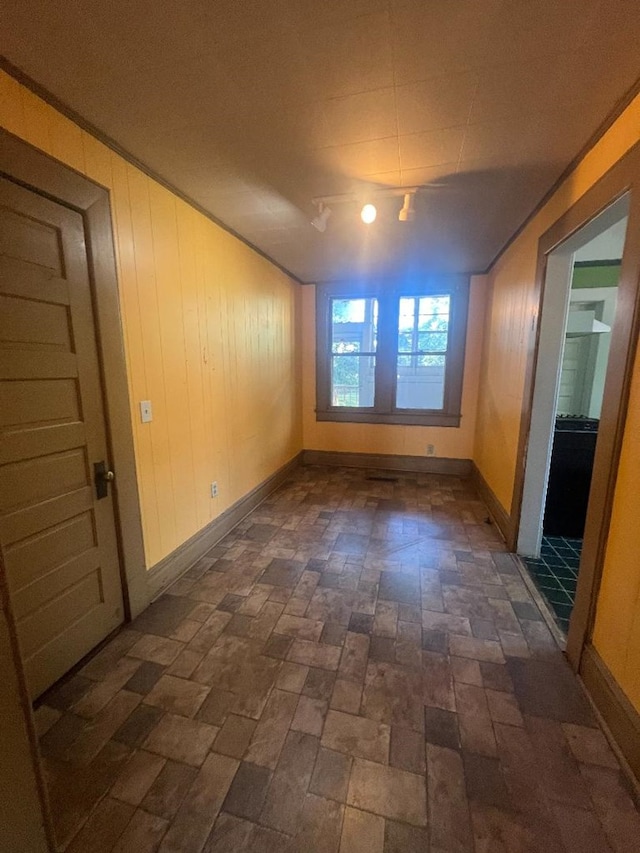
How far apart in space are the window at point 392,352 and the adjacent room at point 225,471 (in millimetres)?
1513

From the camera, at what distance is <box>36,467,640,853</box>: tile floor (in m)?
1.08

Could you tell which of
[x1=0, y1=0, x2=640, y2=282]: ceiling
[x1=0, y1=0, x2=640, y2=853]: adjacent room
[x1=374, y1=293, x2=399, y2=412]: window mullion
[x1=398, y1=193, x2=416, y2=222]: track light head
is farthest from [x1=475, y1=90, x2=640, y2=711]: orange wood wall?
[x1=374, y1=293, x2=399, y2=412]: window mullion

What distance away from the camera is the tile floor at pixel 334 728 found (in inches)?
42.4

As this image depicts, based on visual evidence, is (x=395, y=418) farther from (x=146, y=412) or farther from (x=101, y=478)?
(x=101, y=478)

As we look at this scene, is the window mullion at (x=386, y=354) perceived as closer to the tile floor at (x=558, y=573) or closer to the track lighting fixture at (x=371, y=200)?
the track lighting fixture at (x=371, y=200)

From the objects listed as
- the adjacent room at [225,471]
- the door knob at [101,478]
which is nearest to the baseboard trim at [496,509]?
the adjacent room at [225,471]

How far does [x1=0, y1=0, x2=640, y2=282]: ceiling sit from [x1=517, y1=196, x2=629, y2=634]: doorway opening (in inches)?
22.2

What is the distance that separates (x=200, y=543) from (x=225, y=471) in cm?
62

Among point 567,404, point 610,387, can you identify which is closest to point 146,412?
point 610,387

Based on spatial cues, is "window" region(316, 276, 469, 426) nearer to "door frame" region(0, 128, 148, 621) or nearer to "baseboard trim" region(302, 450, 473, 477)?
"baseboard trim" region(302, 450, 473, 477)

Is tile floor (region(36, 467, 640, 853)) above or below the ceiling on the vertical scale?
below

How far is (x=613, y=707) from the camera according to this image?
1343 mm

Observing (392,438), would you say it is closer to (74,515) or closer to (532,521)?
(532,521)

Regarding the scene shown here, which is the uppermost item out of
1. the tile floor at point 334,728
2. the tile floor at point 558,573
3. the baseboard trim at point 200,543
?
the baseboard trim at point 200,543
